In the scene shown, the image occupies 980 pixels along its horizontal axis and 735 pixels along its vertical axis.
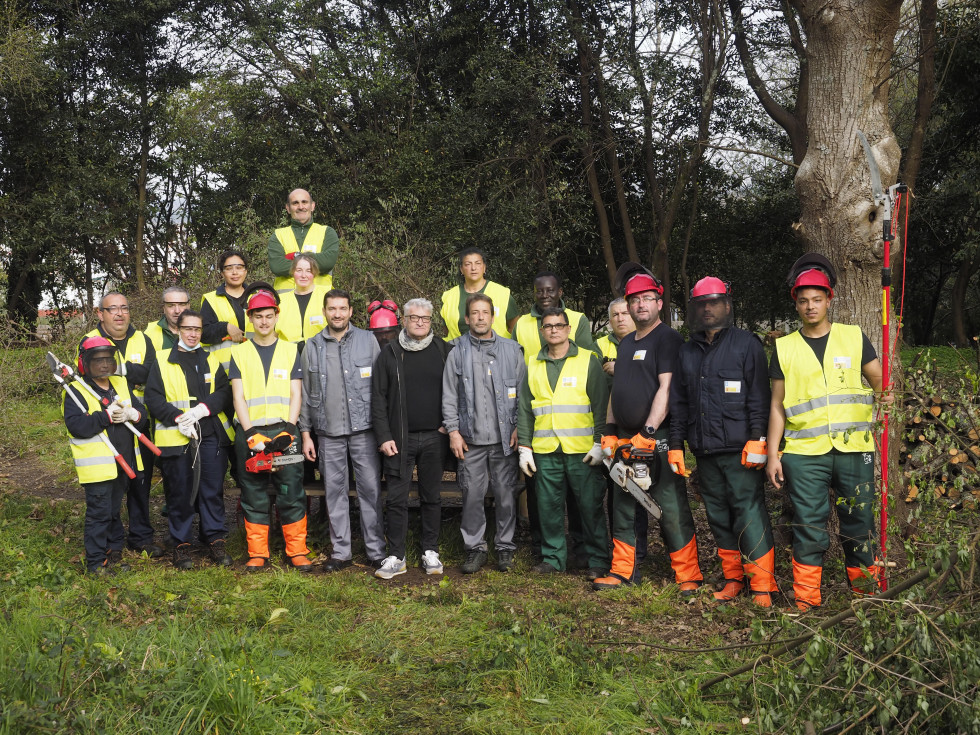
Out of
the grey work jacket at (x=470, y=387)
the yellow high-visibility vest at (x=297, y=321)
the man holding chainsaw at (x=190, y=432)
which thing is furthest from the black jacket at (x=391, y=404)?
the man holding chainsaw at (x=190, y=432)

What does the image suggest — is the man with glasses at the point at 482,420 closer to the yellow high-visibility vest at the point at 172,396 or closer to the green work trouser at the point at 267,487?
the green work trouser at the point at 267,487

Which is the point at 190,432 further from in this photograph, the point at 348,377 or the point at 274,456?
the point at 348,377

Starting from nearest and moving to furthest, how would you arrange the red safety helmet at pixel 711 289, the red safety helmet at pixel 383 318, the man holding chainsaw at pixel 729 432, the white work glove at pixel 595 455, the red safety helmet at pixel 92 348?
the man holding chainsaw at pixel 729 432
the red safety helmet at pixel 711 289
the white work glove at pixel 595 455
the red safety helmet at pixel 92 348
the red safety helmet at pixel 383 318

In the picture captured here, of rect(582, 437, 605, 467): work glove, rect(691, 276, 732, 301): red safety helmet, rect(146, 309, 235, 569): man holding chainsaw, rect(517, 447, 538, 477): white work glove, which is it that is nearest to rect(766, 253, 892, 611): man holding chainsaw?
rect(691, 276, 732, 301): red safety helmet

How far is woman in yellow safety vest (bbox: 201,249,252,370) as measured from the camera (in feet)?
23.0

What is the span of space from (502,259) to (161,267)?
1021cm

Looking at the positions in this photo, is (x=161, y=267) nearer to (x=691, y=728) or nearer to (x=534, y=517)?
(x=534, y=517)

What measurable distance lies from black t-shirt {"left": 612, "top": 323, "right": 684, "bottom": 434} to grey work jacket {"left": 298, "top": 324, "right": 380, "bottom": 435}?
1909mm

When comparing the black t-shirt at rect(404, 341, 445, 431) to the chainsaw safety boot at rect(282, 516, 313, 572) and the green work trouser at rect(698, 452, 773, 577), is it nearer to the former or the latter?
the chainsaw safety boot at rect(282, 516, 313, 572)

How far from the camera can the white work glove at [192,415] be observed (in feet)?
21.0

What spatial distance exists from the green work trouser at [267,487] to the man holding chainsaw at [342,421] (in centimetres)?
20

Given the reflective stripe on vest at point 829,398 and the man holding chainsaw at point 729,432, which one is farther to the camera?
the man holding chainsaw at point 729,432

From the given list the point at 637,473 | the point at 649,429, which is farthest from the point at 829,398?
the point at 637,473

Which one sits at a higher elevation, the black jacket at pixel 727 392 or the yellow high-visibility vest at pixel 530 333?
the yellow high-visibility vest at pixel 530 333
